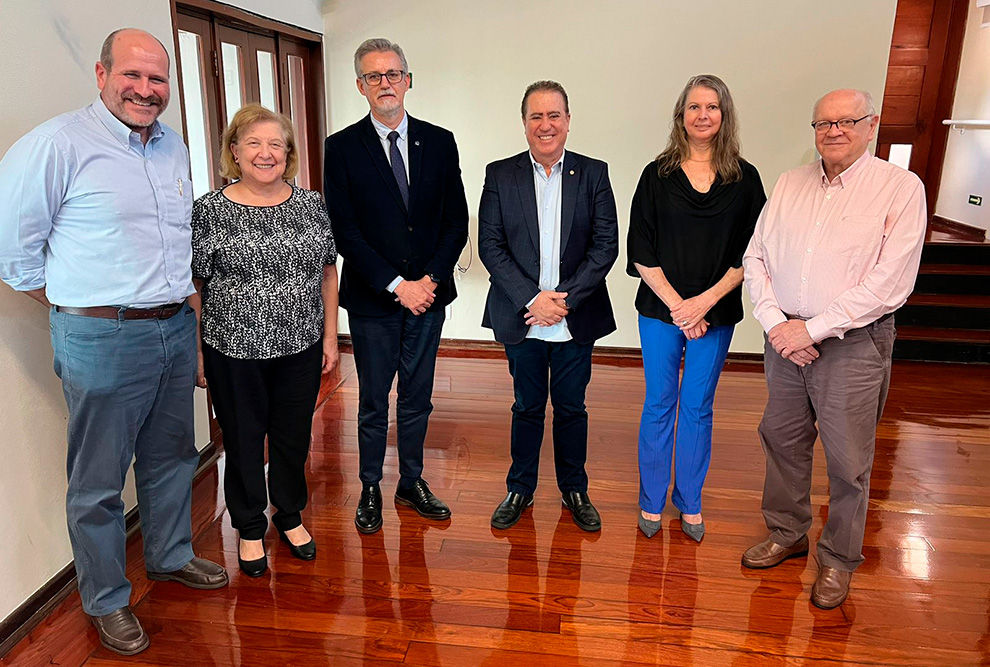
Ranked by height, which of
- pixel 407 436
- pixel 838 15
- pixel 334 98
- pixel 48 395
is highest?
pixel 838 15

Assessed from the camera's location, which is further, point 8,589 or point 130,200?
point 8,589

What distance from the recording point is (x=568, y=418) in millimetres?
2943

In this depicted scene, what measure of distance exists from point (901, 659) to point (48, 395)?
285cm

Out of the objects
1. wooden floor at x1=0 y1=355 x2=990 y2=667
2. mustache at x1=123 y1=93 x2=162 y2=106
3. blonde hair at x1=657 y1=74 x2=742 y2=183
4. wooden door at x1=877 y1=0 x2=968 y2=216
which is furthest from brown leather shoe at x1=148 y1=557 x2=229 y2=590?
wooden door at x1=877 y1=0 x2=968 y2=216

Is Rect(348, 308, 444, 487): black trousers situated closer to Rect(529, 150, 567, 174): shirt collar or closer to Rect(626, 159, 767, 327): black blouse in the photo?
Rect(529, 150, 567, 174): shirt collar

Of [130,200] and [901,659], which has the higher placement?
[130,200]

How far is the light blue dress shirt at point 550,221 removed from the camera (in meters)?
2.76

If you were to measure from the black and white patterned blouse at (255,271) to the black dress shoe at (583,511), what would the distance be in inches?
51.1

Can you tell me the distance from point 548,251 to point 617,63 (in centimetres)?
267

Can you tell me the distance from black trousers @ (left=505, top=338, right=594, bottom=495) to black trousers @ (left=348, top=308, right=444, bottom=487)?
1.12ft

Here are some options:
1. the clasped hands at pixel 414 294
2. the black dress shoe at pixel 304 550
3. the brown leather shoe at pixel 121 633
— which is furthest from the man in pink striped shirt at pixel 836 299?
the brown leather shoe at pixel 121 633

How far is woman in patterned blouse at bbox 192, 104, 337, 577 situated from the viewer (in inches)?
94.0

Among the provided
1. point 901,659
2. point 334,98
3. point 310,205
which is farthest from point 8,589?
point 334,98

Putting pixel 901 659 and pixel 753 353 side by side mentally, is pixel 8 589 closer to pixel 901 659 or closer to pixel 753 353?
pixel 901 659
